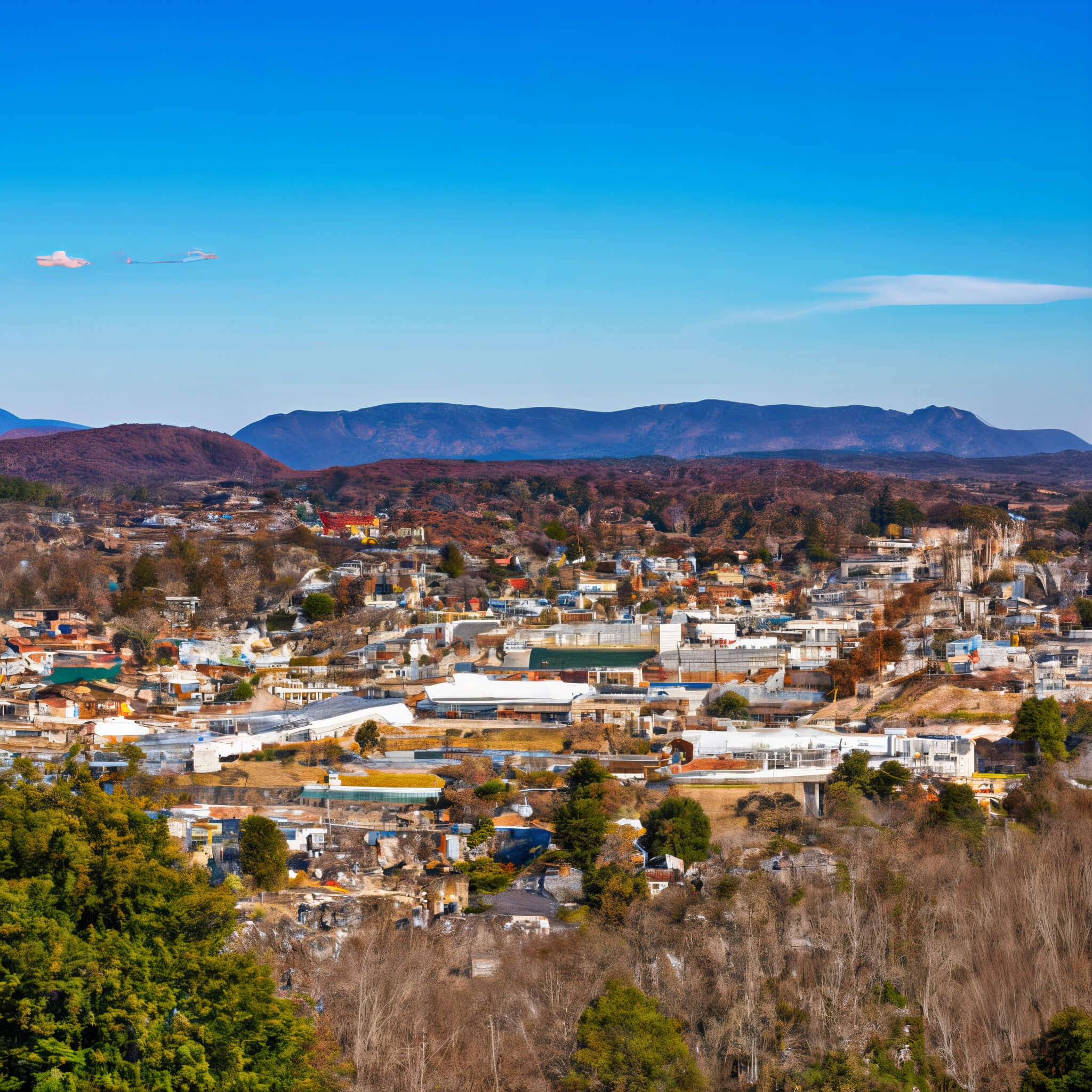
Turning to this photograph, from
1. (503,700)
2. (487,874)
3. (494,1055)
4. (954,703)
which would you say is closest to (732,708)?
(954,703)

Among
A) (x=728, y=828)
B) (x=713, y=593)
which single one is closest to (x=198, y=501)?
(x=713, y=593)

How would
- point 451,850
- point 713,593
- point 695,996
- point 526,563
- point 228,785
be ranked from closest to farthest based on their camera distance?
point 695,996
point 451,850
point 228,785
point 713,593
point 526,563

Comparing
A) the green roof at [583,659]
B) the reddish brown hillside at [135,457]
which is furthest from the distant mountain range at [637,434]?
the green roof at [583,659]

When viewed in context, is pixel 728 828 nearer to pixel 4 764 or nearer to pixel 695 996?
pixel 695 996

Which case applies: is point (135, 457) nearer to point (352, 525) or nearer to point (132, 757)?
point (352, 525)

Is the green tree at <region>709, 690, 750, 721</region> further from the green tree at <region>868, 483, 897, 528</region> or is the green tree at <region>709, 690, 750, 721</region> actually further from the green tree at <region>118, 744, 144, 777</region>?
the green tree at <region>868, 483, 897, 528</region>

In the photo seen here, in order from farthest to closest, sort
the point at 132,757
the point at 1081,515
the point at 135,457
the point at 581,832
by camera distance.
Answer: the point at 135,457 < the point at 1081,515 < the point at 132,757 < the point at 581,832
